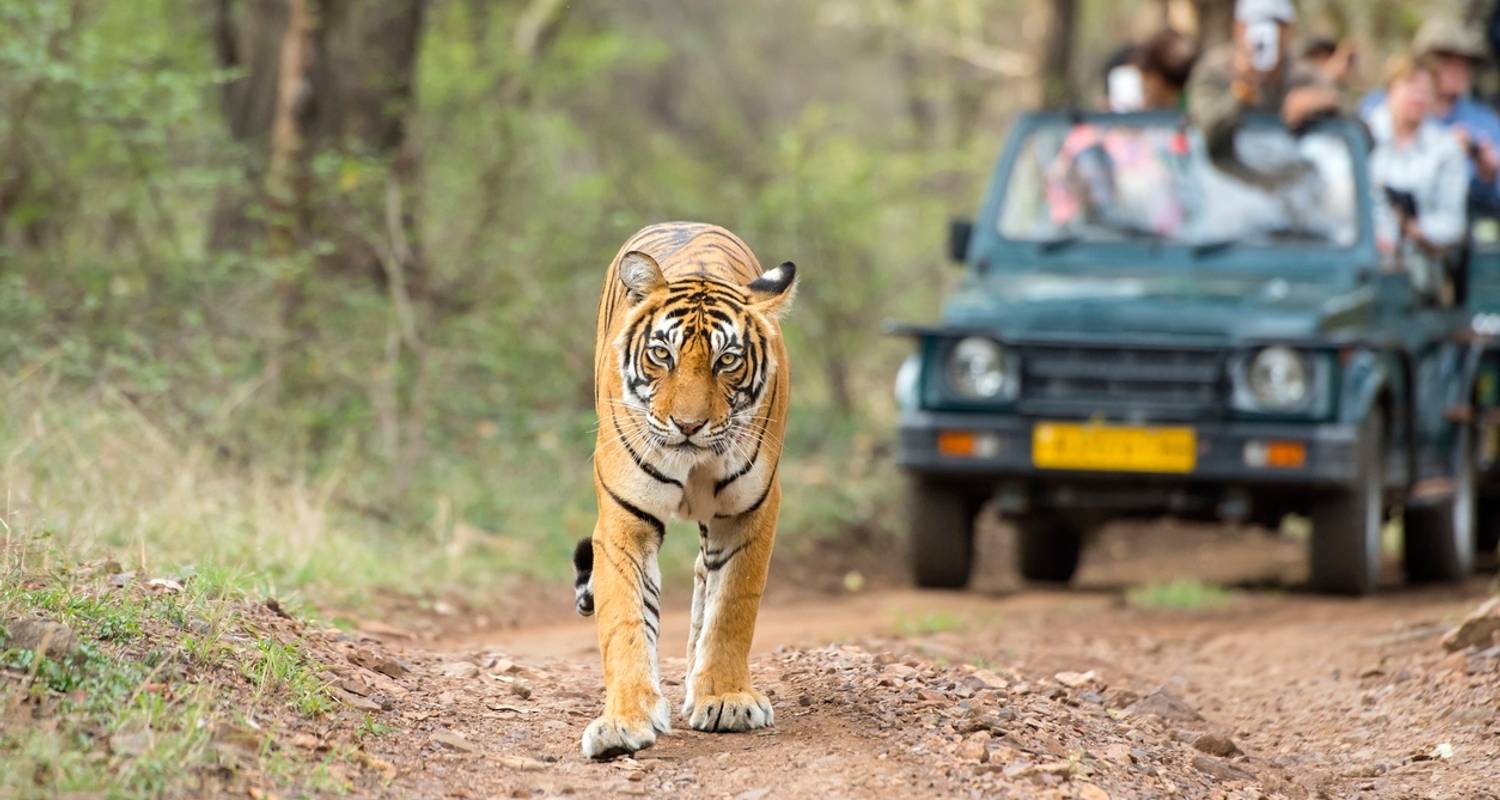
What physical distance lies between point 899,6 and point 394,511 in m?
14.6

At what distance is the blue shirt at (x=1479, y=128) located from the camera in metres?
11.4

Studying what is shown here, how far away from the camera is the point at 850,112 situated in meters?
21.0

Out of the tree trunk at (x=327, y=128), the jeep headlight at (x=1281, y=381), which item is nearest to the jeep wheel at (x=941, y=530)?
the jeep headlight at (x=1281, y=381)

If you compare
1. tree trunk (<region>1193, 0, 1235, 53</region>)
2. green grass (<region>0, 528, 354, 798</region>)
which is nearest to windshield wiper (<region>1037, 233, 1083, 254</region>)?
green grass (<region>0, 528, 354, 798</region>)

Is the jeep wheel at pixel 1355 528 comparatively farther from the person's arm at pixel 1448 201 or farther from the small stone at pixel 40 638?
the small stone at pixel 40 638

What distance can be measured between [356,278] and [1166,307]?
4609 mm

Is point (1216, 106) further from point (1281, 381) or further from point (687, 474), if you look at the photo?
point (687, 474)

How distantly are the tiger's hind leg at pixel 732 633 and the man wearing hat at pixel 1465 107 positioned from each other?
731 cm

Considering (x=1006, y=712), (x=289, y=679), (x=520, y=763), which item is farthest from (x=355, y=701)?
(x=1006, y=712)

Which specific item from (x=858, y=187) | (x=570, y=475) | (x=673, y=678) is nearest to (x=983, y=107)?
(x=858, y=187)

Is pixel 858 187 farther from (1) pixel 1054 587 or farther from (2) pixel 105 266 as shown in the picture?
(2) pixel 105 266

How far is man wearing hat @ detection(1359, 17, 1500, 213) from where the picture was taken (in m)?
11.4

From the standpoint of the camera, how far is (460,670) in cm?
612

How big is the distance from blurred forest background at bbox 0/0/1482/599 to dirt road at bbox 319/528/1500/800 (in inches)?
60.1
